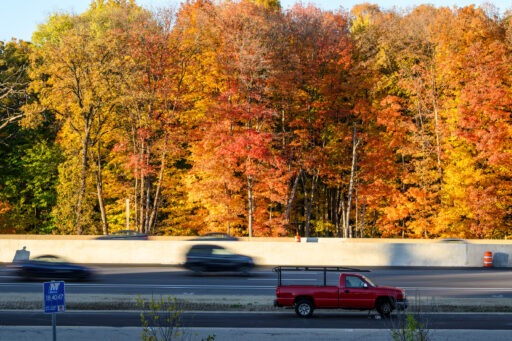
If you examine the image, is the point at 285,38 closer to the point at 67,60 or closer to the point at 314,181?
the point at 314,181

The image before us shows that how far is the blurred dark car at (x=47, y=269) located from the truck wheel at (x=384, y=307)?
47.1ft

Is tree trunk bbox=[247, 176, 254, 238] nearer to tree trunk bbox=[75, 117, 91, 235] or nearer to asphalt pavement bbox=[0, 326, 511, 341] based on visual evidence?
tree trunk bbox=[75, 117, 91, 235]

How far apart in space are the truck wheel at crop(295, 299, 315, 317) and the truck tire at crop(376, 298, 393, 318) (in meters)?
2.22

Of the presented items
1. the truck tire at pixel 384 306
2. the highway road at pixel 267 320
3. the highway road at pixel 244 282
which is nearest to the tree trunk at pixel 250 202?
the highway road at pixel 244 282

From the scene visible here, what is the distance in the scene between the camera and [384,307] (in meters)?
25.3

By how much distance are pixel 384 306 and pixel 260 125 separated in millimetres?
33801

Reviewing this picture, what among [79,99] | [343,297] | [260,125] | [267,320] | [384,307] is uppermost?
[79,99]

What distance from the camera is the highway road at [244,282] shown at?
3070 cm

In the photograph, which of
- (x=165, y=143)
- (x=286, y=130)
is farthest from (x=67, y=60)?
(x=286, y=130)

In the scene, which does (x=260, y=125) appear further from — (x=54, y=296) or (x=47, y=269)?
(x=54, y=296)

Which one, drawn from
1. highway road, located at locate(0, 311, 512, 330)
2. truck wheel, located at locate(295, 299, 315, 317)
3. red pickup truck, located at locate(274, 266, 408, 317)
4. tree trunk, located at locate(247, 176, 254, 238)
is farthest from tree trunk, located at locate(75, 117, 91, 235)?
truck wheel, located at locate(295, 299, 315, 317)

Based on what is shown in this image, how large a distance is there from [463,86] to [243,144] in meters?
17.8

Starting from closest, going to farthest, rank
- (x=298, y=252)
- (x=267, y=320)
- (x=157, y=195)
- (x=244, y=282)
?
(x=267, y=320) < (x=244, y=282) < (x=298, y=252) < (x=157, y=195)

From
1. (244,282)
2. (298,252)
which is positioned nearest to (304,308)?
(244,282)
